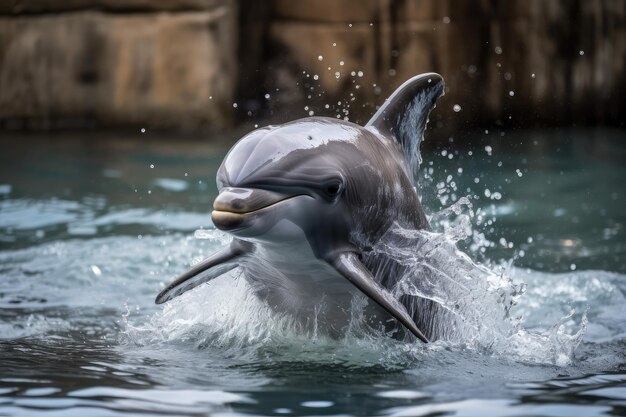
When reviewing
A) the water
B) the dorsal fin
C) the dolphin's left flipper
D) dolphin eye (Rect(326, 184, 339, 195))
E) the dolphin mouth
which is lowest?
the water

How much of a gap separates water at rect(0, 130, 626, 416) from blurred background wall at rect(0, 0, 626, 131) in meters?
2.22

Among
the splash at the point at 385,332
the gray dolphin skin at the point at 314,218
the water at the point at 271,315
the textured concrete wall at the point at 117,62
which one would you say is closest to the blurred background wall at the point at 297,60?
the textured concrete wall at the point at 117,62

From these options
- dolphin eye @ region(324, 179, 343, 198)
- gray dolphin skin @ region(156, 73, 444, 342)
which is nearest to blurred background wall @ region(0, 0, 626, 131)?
gray dolphin skin @ region(156, 73, 444, 342)

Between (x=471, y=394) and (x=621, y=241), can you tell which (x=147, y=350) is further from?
(x=621, y=241)

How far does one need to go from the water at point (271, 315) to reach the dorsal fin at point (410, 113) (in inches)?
14.4

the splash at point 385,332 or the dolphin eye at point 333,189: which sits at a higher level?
the dolphin eye at point 333,189

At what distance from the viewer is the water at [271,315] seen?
149 inches

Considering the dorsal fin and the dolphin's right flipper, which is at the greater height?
the dorsal fin

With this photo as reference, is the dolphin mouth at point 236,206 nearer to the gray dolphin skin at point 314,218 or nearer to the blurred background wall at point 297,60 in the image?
the gray dolphin skin at point 314,218

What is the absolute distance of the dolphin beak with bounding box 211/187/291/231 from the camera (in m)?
3.97

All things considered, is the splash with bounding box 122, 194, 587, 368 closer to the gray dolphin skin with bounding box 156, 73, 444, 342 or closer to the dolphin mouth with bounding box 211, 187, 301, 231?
the gray dolphin skin with bounding box 156, 73, 444, 342

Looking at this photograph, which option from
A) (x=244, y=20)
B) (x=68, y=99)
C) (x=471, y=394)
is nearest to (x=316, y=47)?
(x=244, y=20)

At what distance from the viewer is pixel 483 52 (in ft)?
43.8

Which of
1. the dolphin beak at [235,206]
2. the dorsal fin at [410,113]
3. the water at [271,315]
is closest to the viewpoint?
the water at [271,315]
